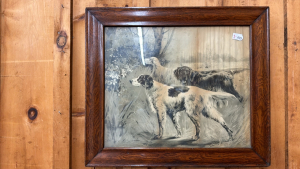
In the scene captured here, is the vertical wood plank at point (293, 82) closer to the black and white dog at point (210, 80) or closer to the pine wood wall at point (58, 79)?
the pine wood wall at point (58, 79)

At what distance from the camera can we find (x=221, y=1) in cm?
69

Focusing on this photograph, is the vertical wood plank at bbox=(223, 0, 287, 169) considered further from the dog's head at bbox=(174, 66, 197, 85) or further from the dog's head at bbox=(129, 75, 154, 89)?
the dog's head at bbox=(129, 75, 154, 89)

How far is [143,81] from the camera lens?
2.15 feet

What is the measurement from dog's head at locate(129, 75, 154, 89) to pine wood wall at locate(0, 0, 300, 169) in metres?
0.19

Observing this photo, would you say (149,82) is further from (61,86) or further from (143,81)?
(61,86)

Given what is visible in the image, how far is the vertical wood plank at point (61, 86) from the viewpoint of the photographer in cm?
68

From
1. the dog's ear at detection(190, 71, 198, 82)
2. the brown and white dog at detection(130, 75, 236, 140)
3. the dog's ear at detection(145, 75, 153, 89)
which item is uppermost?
the dog's ear at detection(190, 71, 198, 82)

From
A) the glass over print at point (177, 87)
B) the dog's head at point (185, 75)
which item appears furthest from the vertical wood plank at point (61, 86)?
the dog's head at point (185, 75)

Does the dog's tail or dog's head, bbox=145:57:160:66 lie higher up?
dog's head, bbox=145:57:160:66

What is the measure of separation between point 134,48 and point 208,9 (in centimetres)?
28

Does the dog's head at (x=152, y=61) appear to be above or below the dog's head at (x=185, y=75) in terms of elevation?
above

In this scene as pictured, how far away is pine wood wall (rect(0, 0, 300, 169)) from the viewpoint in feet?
2.22

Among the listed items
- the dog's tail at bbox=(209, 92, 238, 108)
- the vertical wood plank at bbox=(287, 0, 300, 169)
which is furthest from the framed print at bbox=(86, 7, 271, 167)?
the vertical wood plank at bbox=(287, 0, 300, 169)

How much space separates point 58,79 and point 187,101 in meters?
0.46
